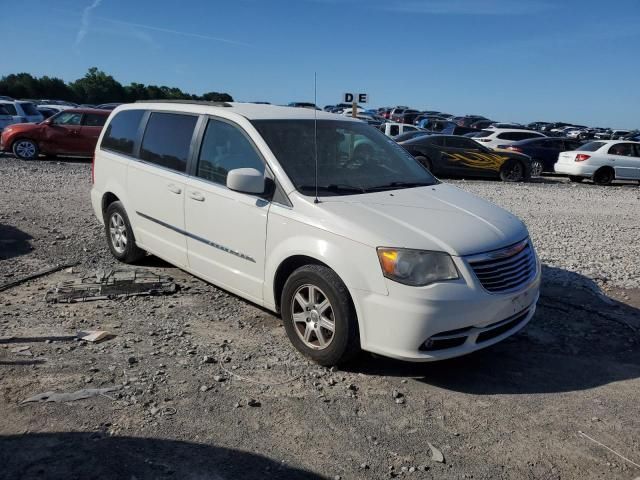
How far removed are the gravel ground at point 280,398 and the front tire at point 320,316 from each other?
151 mm

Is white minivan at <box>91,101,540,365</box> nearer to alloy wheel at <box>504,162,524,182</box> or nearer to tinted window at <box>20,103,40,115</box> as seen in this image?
alloy wheel at <box>504,162,524,182</box>

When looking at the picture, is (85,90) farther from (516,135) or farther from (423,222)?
(423,222)

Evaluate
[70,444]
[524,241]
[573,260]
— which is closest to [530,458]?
[524,241]

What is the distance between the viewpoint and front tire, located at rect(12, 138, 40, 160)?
16281 millimetres

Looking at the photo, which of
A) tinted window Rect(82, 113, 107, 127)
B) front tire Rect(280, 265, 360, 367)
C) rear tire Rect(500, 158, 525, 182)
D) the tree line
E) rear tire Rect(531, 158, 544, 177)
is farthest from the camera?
the tree line

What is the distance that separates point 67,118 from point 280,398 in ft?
50.6

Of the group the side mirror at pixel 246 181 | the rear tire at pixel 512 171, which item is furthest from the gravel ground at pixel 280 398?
the rear tire at pixel 512 171

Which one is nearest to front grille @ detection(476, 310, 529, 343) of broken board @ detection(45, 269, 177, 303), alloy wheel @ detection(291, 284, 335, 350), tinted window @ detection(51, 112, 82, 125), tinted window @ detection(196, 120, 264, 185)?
alloy wheel @ detection(291, 284, 335, 350)

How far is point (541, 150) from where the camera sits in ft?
64.1

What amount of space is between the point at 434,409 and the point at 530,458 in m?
0.65

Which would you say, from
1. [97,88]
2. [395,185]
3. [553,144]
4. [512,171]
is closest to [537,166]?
[553,144]

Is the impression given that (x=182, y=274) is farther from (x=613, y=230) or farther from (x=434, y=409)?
(x=613, y=230)

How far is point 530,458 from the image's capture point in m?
3.12

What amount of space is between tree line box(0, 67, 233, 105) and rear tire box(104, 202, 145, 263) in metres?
40.5
